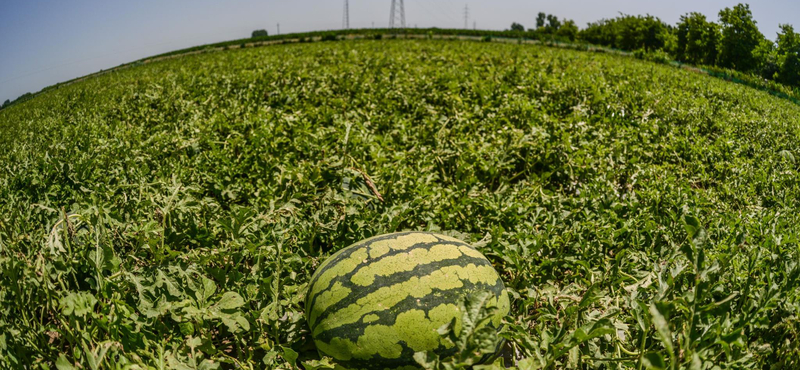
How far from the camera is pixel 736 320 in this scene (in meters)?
1.71

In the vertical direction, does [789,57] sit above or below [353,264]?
above

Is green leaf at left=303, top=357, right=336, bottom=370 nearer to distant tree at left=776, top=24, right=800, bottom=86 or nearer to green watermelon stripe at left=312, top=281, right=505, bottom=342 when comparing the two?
green watermelon stripe at left=312, top=281, right=505, bottom=342

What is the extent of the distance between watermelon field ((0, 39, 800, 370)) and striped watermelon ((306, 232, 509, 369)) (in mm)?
144

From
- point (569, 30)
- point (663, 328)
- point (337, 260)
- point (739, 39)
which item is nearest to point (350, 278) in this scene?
point (337, 260)

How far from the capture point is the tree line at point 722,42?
10688mm

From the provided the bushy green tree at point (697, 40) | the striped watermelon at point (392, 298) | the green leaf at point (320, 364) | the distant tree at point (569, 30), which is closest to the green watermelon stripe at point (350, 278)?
the striped watermelon at point (392, 298)

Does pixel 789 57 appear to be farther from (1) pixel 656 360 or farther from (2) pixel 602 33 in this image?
(2) pixel 602 33

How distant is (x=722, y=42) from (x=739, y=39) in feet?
3.44

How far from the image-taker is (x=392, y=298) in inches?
74.4

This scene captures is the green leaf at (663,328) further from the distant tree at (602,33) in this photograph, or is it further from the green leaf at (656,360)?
the distant tree at (602,33)

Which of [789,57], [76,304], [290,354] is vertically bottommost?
[290,354]

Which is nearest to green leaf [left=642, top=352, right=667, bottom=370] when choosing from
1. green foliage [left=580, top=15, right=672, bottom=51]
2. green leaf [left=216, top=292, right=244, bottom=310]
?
green leaf [left=216, top=292, right=244, bottom=310]

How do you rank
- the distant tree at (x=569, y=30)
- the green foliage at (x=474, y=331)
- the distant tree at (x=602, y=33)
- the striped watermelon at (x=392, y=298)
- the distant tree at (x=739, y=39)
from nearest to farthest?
the green foliage at (x=474, y=331)
the striped watermelon at (x=392, y=298)
the distant tree at (x=739, y=39)
the distant tree at (x=602, y=33)
the distant tree at (x=569, y=30)

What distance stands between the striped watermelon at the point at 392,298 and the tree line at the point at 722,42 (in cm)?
1275
